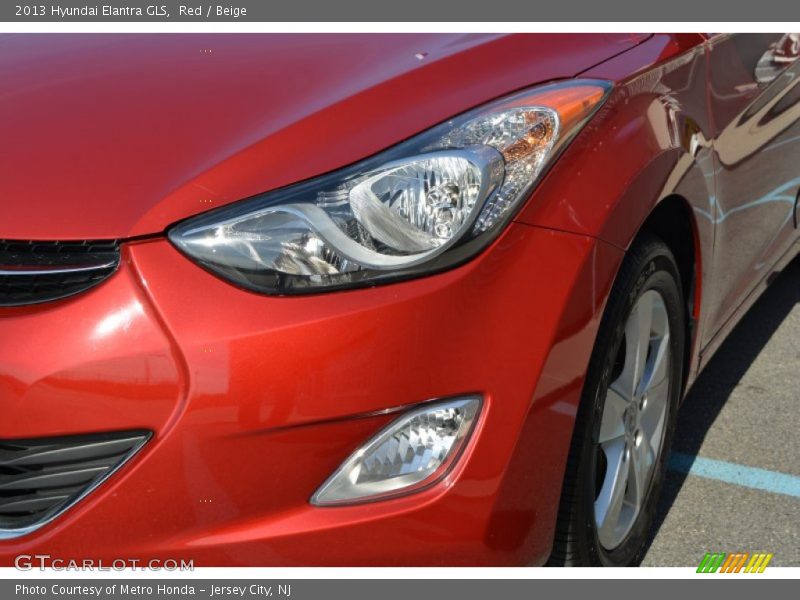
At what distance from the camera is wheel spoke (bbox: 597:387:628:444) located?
2193 mm

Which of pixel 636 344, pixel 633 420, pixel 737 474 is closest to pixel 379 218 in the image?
pixel 636 344

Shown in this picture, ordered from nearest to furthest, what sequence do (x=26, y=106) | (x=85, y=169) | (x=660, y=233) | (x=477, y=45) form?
(x=85, y=169) → (x=26, y=106) → (x=477, y=45) → (x=660, y=233)

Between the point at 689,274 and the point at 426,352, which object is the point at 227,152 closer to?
the point at 426,352

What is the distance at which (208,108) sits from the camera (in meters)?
1.96

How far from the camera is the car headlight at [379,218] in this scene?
1.72 m

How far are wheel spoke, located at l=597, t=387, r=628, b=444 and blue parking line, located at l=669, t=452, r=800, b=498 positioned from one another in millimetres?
728

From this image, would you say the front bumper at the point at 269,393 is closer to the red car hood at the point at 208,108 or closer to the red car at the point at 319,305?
the red car at the point at 319,305

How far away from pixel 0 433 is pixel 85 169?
1.54 feet

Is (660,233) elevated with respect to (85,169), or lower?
lower

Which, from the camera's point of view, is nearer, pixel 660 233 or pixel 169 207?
pixel 169 207

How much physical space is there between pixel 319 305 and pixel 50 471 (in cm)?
52

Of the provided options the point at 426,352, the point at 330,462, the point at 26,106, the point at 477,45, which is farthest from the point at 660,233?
the point at 26,106

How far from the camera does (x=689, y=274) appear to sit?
8.39ft

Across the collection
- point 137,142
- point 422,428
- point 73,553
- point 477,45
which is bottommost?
point 73,553
